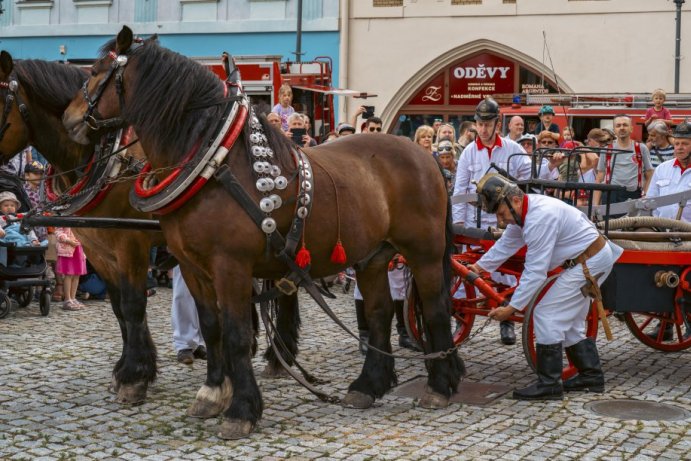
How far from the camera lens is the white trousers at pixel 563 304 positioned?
7086 mm

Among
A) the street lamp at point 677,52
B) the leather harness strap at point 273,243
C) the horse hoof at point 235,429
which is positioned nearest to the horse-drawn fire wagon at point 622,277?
the leather harness strap at point 273,243

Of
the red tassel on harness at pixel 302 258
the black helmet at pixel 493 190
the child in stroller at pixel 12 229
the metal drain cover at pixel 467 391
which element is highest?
the black helmet at pixel 493 190

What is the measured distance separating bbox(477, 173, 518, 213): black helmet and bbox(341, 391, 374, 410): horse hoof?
1.42 meters

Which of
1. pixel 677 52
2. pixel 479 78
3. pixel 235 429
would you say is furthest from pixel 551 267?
pixel 479 78

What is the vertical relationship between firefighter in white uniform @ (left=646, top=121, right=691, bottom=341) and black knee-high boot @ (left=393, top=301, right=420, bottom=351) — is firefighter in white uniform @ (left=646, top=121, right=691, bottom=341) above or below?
above

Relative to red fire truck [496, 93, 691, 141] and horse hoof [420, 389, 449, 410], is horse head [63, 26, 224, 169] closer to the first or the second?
horse hoof [420, 389, 449, 410]

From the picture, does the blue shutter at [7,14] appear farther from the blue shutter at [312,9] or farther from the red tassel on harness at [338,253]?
the red tassel on harness at [338,253]

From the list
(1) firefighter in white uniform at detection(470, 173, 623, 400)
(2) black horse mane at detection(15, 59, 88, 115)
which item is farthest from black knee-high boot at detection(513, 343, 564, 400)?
(2) black horse mane at detection(15, 59, 88, 115)

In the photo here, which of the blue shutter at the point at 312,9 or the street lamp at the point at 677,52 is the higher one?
the blue shutter at the point at 312,9

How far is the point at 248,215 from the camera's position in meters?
6.06

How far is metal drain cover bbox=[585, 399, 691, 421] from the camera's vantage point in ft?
21.9

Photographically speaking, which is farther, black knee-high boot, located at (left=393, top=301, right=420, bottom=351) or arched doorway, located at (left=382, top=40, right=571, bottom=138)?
arched doorway, located at (left=382, top=40, right=571, bottom=138)

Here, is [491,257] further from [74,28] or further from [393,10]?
[74,28]

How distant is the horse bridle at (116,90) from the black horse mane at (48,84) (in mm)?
897
